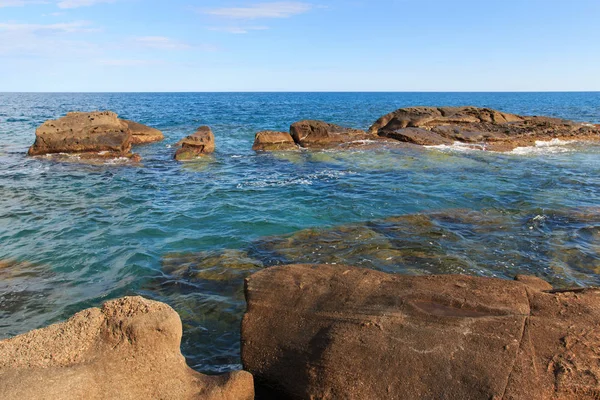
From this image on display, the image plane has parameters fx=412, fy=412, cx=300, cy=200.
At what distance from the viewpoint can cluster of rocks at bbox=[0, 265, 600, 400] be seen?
3.67m

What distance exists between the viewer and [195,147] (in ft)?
71.8

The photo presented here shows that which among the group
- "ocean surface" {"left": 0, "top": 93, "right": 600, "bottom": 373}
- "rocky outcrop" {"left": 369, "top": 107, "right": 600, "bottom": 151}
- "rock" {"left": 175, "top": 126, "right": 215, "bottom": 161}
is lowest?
"ocean surface" {"left": 0, "top": 93, "right": 600, "bottom": 373}

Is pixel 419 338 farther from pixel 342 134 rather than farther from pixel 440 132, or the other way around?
pixel 440 132

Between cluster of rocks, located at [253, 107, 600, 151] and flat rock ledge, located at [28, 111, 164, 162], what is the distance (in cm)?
730

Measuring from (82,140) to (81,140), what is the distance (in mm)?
51

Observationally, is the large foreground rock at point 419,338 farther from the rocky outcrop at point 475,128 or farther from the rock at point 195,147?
the rocky outcrop at point 475,128

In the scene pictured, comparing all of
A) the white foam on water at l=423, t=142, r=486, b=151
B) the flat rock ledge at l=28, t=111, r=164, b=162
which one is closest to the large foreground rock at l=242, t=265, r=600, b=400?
the flat rock ledge at l=28, t=111, r=164, b=162

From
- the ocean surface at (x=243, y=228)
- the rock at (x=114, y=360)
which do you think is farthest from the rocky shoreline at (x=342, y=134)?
the rock at (x=114, y=360)

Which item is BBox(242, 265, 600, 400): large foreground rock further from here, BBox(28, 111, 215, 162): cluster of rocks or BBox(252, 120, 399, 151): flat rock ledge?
BBox(252, 120, 399, 151): flat rock ledge

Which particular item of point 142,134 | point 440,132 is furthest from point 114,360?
point 142,134

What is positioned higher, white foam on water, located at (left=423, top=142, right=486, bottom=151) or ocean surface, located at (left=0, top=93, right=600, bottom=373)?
white foam on water, located at (left=423, top=142, right=486, bottom=151)

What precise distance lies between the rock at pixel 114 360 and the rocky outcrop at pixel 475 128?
21.4m

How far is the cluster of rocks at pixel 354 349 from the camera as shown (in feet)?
12.0

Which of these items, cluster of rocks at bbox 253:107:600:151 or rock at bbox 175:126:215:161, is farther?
cluster of rocks at bbox 253:107:600:151
